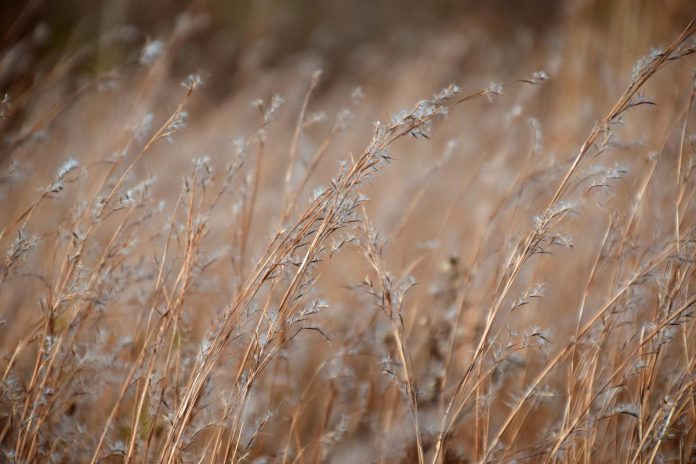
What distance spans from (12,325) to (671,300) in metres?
2.02

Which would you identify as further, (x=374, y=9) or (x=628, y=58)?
(x=374, y=9)

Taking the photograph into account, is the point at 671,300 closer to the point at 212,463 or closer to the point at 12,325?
the point at 212,463

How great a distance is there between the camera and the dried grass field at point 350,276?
1.08 m

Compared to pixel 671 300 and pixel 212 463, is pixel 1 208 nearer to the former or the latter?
pixel 212 463

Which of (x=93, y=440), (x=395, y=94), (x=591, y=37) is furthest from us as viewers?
(x=395, y=94)

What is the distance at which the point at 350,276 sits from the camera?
265 cm

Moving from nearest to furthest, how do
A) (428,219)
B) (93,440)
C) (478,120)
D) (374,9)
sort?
Result: (93,440)
(428,219)
(478,120)
(374,9)

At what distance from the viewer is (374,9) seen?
30.6ft

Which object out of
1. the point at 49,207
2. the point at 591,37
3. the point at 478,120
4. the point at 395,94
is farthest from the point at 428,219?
the point at 49,207

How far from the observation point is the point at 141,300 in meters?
1.39

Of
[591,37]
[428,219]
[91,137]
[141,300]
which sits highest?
[591,37]

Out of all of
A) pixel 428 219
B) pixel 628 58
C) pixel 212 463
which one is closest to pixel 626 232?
pixel 212 463

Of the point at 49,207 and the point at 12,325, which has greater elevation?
the point at 49,207

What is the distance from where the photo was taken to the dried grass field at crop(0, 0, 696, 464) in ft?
3.54
